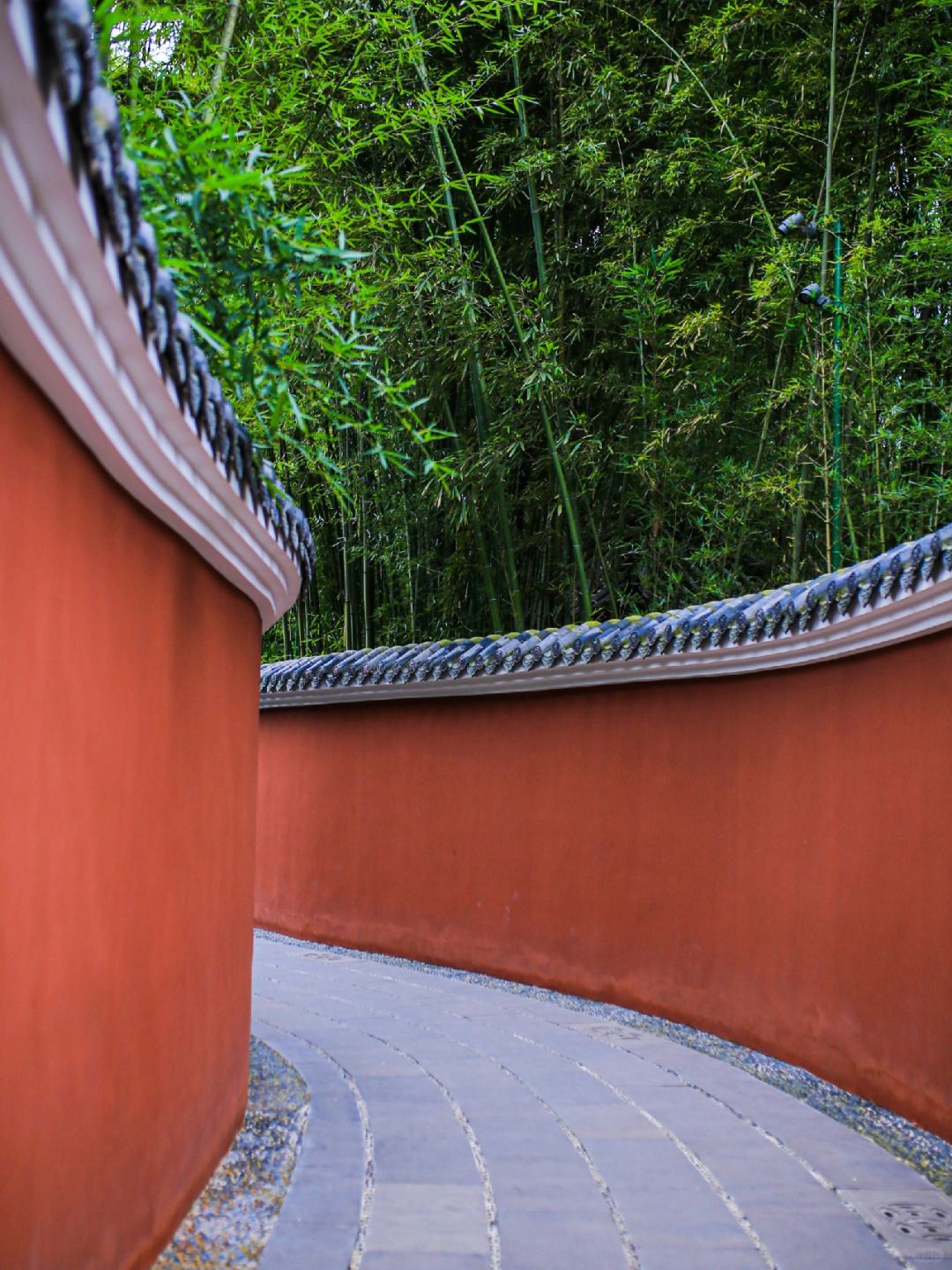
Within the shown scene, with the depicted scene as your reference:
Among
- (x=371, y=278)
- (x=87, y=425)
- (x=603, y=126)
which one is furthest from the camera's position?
(x=603, y=126)

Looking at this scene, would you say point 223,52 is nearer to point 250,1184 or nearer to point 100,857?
point 100,857

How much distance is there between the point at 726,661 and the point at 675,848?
1066 mm

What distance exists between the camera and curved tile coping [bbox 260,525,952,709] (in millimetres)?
4348

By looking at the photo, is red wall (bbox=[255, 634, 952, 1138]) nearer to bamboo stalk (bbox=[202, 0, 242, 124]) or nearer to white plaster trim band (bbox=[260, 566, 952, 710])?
white plaster trim band (bbox=[260, 566, 952, 710])

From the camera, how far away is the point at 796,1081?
16.7 feet

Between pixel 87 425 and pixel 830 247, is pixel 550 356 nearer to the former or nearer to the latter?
pixel 830 247

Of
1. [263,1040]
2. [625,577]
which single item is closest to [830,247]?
[625,577]

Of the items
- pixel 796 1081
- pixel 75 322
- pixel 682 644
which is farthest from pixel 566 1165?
pixel 75 322

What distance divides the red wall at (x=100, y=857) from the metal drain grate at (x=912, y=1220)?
185 centimetres

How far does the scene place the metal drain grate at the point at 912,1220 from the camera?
3209mm

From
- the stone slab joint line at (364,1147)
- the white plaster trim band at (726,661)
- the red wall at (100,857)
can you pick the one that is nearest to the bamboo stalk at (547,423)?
the white plaster trim band at (726,661)

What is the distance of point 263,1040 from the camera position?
18.6ft

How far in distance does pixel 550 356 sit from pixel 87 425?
17.7 feet

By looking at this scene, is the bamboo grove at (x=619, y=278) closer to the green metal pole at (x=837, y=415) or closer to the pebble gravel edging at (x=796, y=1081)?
the green metal pole at (x=837, y=415)
